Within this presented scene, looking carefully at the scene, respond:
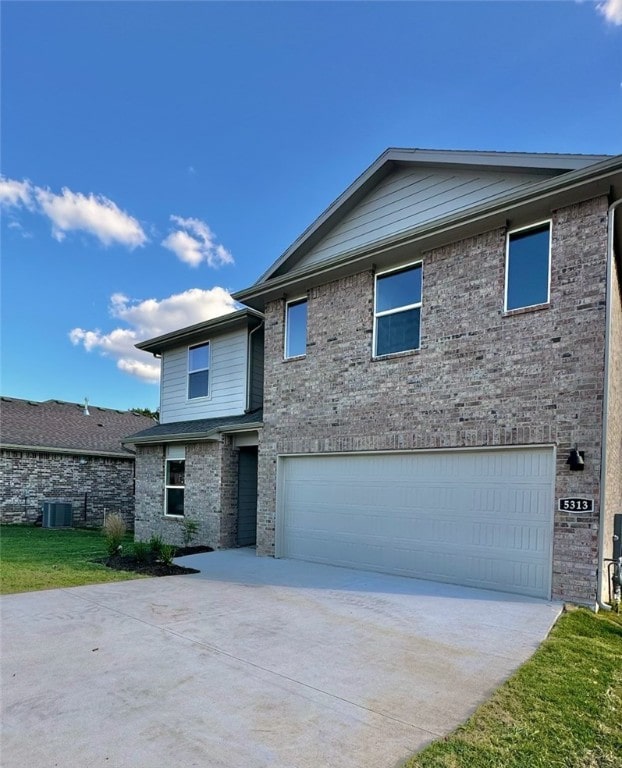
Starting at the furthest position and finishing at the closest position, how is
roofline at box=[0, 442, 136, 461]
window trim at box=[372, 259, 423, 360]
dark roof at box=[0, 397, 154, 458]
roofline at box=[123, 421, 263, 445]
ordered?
dark roof at box=[0, 397, 154, 458]
roofline at box=[0, 442, 136, 461]
roofline at box=[123, 421, 263, 445]
window trim at box=[372, 259, 423, 360]

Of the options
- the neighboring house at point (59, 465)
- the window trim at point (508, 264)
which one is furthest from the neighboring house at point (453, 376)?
the neighboring house at point (59, 465)

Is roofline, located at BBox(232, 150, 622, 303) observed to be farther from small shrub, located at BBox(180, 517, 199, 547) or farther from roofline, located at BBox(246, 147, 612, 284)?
small shrub, located at BBox(180, 517, 199, 547)

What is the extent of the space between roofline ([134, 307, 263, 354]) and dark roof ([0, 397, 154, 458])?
4227 millimetres

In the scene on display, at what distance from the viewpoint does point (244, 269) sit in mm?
22062

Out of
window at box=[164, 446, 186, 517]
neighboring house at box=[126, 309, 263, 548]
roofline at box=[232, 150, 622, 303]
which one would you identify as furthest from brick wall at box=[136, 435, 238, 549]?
roofline at box=[232, 150, 622, 303]

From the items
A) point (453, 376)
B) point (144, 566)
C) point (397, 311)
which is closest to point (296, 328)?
point (397, 311)

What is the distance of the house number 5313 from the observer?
646cm

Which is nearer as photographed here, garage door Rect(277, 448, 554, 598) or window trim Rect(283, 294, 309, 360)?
garage door Rect(277, 448, 554, 598)

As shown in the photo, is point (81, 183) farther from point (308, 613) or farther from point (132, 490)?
point (308, 613)

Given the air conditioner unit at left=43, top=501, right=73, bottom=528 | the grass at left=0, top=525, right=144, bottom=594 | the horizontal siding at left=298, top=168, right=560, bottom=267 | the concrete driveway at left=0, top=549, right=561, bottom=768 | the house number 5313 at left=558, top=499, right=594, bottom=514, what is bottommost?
the air conditioner unit at left=43, top=501, right=73, bottom=528

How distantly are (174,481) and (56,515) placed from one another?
267 inches

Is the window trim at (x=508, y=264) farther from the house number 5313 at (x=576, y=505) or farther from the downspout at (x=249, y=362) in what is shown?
the downspout at (x=249, y=362)

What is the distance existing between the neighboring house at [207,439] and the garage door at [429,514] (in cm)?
213

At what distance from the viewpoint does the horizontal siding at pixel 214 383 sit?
1273cm
